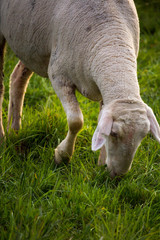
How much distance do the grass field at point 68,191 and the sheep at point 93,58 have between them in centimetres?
20

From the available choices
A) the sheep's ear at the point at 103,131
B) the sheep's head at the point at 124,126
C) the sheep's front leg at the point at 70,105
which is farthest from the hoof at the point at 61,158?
the sheep's ear at the point at 103,131

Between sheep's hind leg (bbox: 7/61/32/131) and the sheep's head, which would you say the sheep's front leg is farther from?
sheep's hind leg (bbox: 7/61/32/131)

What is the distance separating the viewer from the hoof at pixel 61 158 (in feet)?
11.4

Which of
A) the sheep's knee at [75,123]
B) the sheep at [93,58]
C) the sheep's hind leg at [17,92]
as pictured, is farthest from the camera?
the sheep's hind leg at [17,92]

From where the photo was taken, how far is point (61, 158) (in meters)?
3.47

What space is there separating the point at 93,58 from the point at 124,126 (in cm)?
70

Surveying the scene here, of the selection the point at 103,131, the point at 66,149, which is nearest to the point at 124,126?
the point at 103,131

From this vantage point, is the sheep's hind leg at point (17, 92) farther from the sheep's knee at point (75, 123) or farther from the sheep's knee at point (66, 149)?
the sheep's knee at point (75, 123)

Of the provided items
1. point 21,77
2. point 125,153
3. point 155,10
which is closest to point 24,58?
point 21,77

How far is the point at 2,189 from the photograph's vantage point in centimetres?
297

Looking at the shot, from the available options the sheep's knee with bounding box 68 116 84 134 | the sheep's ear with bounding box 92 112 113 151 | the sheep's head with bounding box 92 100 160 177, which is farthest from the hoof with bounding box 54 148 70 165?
the sheep's ear with bounding box 92 112 113 151

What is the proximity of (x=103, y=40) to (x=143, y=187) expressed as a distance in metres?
1.23

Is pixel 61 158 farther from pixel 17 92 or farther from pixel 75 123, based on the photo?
pixel 17 92

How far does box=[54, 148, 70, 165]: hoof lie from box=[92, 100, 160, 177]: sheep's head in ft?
2.77
